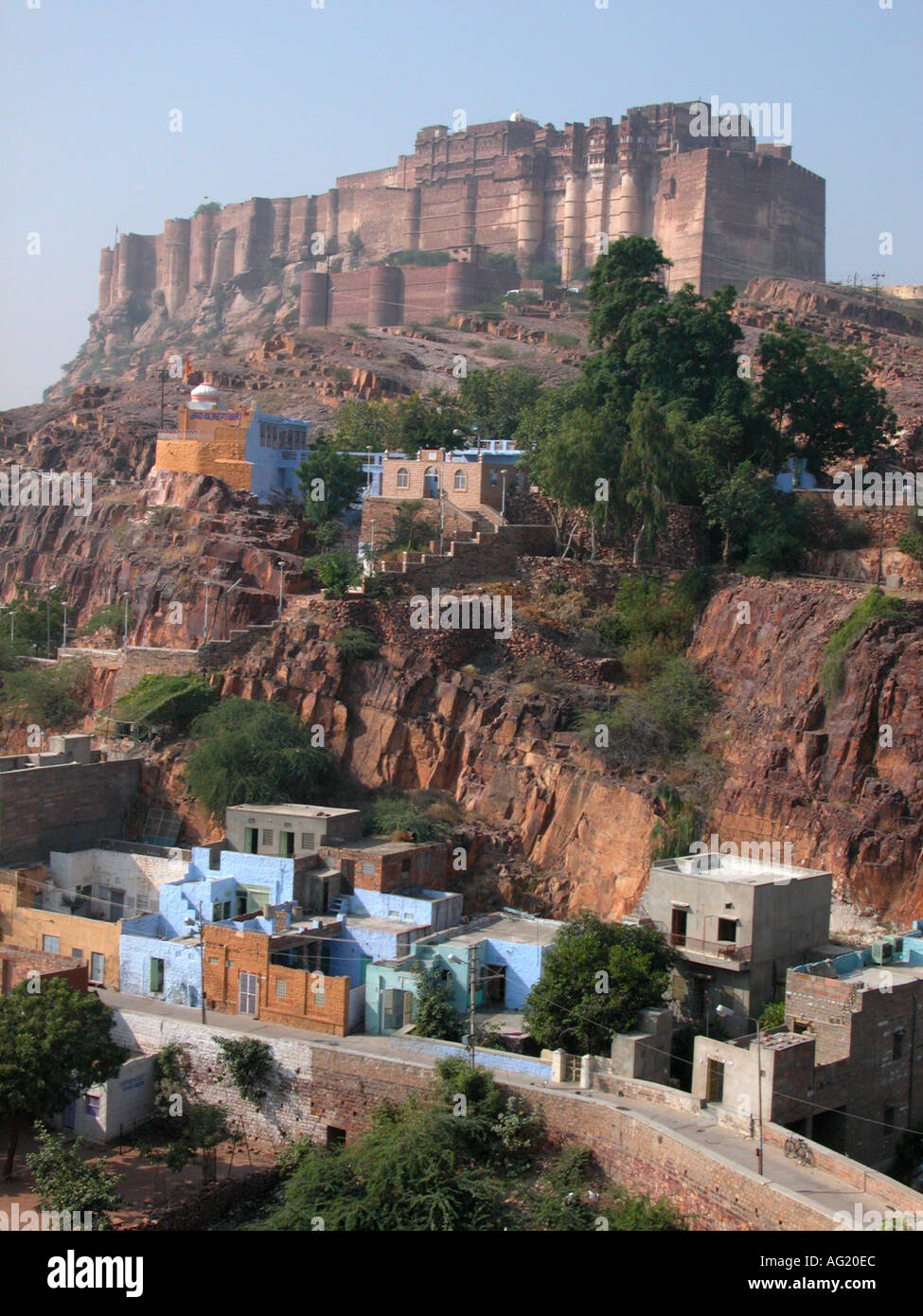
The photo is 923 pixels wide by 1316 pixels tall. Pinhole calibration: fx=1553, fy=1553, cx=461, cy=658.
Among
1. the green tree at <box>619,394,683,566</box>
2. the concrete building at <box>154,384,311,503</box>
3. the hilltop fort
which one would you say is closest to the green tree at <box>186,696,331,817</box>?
the green tree at <box>619,394,683,566</box>

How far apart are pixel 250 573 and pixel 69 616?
6629 mm

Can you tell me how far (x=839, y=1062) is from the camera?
22516 mm

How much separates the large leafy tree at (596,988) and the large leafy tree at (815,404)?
17.1 m

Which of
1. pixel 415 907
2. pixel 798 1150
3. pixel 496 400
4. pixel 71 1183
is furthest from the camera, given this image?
pixel 496 400

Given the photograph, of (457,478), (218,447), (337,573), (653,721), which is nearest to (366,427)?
(218,447)

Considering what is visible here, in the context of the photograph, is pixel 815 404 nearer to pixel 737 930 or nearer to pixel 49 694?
pixel 737 930

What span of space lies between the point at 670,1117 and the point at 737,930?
4.23 m

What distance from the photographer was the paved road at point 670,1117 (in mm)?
19109

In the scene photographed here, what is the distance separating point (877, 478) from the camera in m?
37.2

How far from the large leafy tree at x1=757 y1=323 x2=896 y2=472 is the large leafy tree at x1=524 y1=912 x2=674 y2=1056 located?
1708 cm

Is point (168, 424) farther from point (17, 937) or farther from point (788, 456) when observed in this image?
point (17, 937)

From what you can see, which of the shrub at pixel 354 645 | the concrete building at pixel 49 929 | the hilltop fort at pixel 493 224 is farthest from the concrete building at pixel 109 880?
the hilltop fort at pixel 493 224

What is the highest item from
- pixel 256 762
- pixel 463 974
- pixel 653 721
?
pixel 653 721

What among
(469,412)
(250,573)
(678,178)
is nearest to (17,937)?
(250,573)
